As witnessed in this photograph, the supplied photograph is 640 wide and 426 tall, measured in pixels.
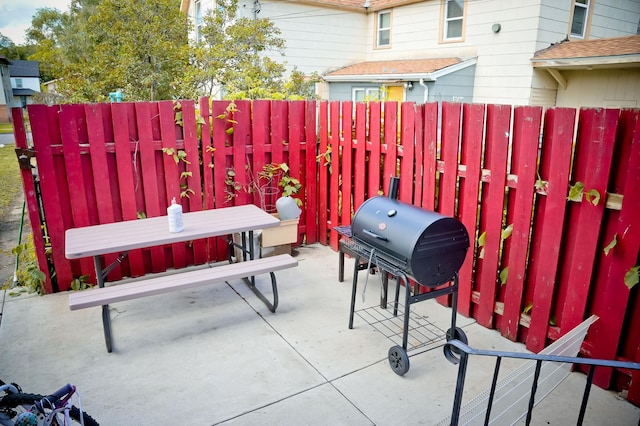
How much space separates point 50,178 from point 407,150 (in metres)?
3.47

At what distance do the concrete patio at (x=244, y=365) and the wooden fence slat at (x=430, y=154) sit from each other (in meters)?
1.04

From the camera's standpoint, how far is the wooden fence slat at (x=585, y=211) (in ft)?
8.75

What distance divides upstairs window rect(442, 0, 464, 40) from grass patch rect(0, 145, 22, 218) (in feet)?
34.9

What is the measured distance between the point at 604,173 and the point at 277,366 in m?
2.55

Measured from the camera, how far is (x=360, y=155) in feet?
15.9

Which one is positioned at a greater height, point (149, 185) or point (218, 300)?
point (149, 185)

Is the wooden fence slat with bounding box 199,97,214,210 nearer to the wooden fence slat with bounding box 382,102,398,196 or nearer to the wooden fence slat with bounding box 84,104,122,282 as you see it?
the wooden fence slat with bounding box 84,104,122,282

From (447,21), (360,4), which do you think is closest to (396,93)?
(447,21)

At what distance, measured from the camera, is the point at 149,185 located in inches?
179

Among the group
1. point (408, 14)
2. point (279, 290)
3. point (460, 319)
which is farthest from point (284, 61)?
point (460, 319)

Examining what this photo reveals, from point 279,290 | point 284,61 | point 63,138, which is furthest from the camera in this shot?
point 284,61

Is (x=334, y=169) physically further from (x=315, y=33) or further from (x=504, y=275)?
(x=315, y=33)

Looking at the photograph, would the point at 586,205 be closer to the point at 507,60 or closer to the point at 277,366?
the point at 277,366

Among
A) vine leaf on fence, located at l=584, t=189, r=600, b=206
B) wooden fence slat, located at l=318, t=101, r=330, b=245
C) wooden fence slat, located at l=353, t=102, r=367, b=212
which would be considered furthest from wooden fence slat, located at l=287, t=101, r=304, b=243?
vine leaf on fence, located at l=584, t=189, r=600, b=206
